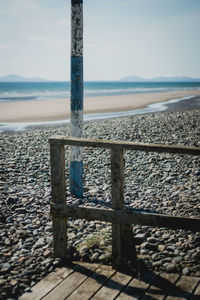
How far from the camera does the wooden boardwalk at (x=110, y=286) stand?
327cm

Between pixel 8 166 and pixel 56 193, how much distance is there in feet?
18.2

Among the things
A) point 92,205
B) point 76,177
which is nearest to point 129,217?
point 92,205

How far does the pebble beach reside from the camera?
4.00 metres

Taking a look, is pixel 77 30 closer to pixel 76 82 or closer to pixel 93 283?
pixel 76 82

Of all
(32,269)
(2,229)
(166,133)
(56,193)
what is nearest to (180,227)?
(56,193)

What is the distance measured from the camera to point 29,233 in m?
5.00

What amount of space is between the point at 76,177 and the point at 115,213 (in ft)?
9.62

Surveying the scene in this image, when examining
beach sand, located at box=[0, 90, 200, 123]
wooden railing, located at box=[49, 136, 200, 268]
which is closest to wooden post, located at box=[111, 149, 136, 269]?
wooden railing, located at box=[49, 136, 200, 268]

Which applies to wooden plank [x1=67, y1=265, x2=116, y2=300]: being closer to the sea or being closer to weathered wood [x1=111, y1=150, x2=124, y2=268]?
weathered wood [x1=111, y1=150, x2=124, y2=268]

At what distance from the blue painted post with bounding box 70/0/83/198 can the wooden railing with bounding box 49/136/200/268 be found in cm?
236

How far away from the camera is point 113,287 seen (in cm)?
343

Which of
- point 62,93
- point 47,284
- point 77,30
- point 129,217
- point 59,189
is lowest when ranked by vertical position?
point 47,284

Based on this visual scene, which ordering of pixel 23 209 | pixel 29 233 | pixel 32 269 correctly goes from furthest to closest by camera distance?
1. pixel 23 209
2. pixel 29 233
3. pixel 32 269

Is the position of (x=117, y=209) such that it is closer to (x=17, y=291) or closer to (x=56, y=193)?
(x=56, y=193)
